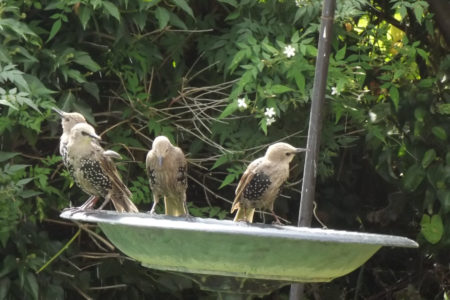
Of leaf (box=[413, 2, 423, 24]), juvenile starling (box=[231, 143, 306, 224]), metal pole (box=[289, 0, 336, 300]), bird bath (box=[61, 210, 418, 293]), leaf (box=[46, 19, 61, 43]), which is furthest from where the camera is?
leaf (box=[46, 19, 61, 43])

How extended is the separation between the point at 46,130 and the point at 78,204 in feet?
1.33

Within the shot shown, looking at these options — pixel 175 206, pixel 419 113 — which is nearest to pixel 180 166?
pixel 175 206

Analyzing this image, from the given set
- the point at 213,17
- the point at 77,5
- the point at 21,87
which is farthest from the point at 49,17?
the point at 213,17

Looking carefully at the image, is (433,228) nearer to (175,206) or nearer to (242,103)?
(242,103)

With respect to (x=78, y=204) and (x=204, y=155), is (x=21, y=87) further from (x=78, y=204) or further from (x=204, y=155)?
(x=204, y=155)

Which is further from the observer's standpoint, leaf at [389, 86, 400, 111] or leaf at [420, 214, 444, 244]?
leaf at [420, 214, 444, 244]

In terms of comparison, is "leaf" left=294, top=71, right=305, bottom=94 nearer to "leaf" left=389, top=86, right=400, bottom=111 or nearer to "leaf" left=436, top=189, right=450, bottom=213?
"leaf" left=389, top=86, right=400, bottom=111

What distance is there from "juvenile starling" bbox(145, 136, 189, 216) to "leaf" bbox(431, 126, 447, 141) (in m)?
1.62

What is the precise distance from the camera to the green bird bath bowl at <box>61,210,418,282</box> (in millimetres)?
2674

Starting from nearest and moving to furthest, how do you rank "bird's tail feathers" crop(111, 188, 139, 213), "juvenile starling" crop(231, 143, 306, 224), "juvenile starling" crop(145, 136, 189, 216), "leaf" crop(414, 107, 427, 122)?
"juvenile starling" crop(231, 143, 306, 224) → "juvenile starling" crop(145, 136, 189, 216) → "bird's tail feathers" crop(111, 188, 139, 213) → "leaf" crop(414, 107, 427, 122)

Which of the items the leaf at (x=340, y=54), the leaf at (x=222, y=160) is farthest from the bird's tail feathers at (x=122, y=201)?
the leaf at (x=340, y=54)

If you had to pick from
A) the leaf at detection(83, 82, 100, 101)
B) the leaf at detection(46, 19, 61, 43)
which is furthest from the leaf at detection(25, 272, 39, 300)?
the leaf at detection(46, 19, 61, 43)

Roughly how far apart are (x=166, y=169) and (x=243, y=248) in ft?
4.12

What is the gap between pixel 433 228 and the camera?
206 inches
